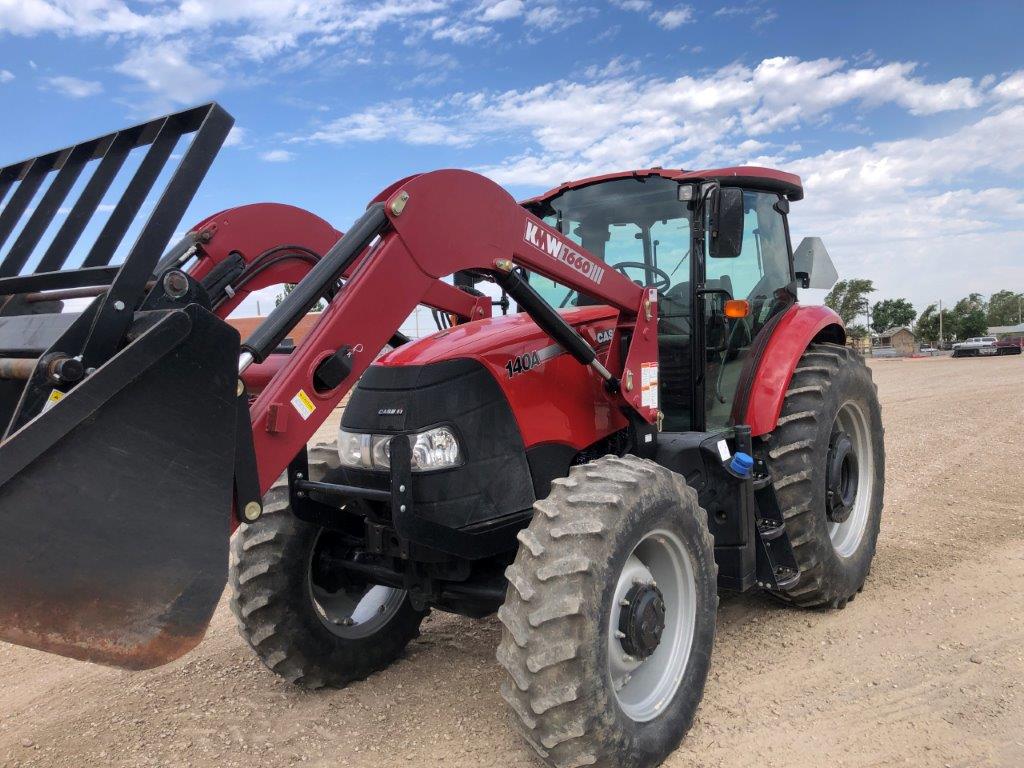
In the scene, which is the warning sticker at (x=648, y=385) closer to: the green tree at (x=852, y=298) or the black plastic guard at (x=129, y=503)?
the black plastic guard at (x=129, y=503)

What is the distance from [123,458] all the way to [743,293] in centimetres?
348

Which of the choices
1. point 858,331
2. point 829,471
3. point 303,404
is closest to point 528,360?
point 303,404

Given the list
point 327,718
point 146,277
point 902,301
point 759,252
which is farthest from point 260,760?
point 902,301

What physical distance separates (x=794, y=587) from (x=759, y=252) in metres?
1.92

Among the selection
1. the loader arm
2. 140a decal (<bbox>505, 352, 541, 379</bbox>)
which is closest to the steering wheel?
140a decal (<bbox>505, 352, 541, 379</bbox>)

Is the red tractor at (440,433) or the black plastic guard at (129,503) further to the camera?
the red tractor at (440,433)

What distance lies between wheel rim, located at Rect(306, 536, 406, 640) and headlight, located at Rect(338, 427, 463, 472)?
790 mm

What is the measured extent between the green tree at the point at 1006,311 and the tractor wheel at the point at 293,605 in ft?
406

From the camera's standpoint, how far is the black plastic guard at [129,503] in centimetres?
211

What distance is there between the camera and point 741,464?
13.2 feet

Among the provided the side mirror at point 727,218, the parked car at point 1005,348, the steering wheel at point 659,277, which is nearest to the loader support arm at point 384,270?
the side mirror at point 727,218

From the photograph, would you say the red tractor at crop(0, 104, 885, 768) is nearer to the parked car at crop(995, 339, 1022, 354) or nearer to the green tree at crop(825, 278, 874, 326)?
the parked car at crop(995, 339, 1022, 354)

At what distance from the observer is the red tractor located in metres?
2.26

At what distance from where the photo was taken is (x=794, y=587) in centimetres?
444
